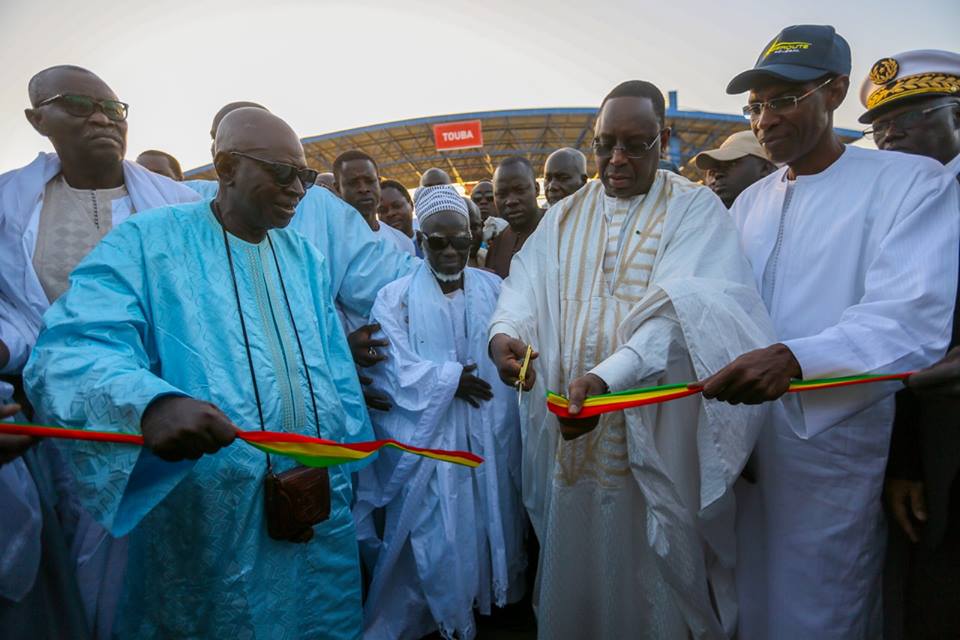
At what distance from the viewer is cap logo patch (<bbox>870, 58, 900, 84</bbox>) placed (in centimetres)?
266

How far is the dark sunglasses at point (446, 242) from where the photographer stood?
319cm

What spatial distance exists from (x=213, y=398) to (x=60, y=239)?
4.50ft

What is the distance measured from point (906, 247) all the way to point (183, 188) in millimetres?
3428

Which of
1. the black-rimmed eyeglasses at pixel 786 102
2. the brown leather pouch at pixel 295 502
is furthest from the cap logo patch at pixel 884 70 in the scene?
the brown leather pouch at pixel 295 502

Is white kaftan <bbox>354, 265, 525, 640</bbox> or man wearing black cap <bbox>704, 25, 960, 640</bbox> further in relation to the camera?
white kaftan <bbox>354, 265, 525, 640</bbox>

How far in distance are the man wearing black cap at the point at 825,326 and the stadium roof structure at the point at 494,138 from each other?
1904 centimetres

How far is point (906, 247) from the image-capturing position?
1889 millimetres

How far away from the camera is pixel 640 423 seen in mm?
2154

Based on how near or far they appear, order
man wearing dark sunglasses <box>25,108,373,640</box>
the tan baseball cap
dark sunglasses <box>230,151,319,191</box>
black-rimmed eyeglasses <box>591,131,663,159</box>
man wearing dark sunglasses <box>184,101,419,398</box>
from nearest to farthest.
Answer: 1. man wearing dark sunglasses <box>25,108,373,640</box>
2. dark sunglasses <box>230,151,319,191</box>
3. black-rimmed eyeglasses <box>591,131,663,159</box>
4. man wearing dark sunglasses <box>184,101,419,398</box>
5. the tan baseball cap

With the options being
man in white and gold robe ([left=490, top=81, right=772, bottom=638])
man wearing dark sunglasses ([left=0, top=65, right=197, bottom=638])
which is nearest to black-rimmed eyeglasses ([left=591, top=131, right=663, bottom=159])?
man in white and gold robe ([left=490, top=81, right=772, bottom=638])

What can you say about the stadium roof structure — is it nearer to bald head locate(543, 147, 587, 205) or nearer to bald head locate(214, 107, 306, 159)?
bald head locate(543, 147, 587, 205)

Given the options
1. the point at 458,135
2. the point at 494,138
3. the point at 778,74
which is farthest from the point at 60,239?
the point at 494,138

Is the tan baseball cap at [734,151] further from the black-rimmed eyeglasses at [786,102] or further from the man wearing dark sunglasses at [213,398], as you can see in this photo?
the man wearing dark sunglasses at [213,398]

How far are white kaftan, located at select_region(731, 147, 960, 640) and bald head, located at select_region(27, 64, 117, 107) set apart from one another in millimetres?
3374
